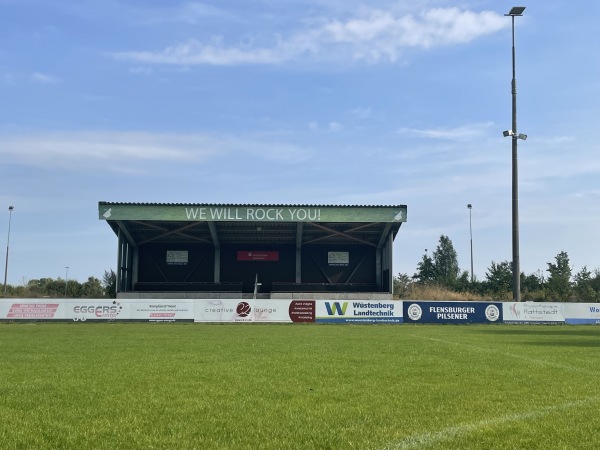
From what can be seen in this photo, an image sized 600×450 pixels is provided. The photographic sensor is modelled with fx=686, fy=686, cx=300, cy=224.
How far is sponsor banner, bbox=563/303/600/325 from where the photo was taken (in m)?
43.8

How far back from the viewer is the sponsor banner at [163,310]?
131 feet

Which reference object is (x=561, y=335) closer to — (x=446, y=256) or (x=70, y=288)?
(x=70, y=288)

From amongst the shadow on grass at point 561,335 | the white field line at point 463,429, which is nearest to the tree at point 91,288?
the shadow on grass at point 561,335

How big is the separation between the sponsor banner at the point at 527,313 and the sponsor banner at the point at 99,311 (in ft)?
76.4

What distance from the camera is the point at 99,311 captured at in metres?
40.1

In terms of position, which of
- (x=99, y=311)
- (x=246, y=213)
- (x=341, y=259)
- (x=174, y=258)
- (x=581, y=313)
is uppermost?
(x=246, y=213)

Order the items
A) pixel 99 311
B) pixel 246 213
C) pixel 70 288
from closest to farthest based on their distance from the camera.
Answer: pixel 99 311 < pixel 246 213 < pixel 70 288

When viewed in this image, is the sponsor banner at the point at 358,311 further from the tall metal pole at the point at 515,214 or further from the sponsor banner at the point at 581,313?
the sponsor banner at the point at 581,313

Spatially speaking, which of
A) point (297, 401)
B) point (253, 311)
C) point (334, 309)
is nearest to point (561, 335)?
point (334, 309)

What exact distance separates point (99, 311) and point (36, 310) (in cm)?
376

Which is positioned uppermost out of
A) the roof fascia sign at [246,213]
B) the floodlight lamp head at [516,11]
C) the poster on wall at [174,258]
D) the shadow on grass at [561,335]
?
the floodlight lamp head at [516,11]

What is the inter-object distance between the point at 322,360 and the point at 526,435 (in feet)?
27.0

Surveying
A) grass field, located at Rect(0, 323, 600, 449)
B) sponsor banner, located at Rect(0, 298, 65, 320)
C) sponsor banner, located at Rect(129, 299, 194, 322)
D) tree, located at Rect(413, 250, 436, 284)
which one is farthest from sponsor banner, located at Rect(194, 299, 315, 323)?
tree, located at Rect(413, 250, 436, 284)

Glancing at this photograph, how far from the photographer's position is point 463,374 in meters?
12.5
